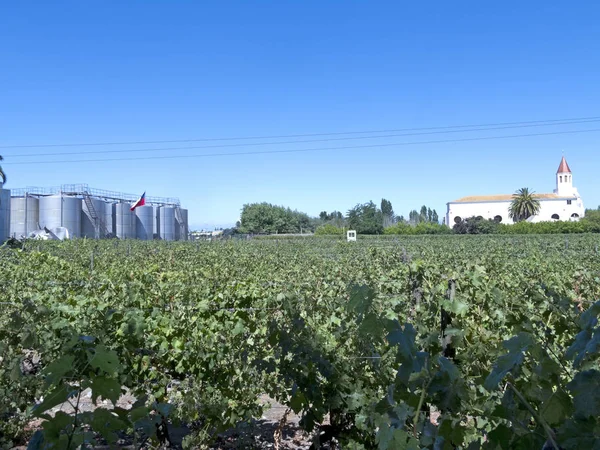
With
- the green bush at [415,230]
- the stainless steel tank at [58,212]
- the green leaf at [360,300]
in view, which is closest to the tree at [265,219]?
the green bush at [415,230]

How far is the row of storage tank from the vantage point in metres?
41.3

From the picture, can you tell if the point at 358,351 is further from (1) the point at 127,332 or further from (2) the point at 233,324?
(1) the point at 127,332

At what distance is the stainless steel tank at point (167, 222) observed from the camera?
54178 mm

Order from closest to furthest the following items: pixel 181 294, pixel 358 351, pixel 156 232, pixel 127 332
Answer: pixel 358 351 < pixel 127 332 < pixel 181 294 < pixel 156 232

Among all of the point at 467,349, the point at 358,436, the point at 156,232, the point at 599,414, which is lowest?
the point at 358,436

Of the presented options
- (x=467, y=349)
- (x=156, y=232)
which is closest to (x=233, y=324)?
(x=467, y=349)

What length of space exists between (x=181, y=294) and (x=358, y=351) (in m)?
2.28

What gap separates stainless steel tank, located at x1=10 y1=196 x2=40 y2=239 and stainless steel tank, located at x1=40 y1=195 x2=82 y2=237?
0.53 meters

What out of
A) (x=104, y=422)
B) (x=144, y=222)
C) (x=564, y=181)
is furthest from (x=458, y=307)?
(x=564, y=181)

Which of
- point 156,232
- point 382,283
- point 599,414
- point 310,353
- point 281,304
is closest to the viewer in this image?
point 599,414

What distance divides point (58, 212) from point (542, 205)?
83.9 metres

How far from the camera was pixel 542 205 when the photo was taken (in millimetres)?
96438

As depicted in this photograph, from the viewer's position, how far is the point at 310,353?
2770 millimetres

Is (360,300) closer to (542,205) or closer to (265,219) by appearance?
(265,219)
